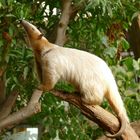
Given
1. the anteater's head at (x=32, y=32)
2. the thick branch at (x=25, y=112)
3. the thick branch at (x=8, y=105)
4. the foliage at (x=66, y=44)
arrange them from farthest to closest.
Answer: the thick branch at (x=8, y=105) < the thick branch at (x=25, y=112) < the foliage at (x=66, y=44) < the anteater's head at (x=32, y=32)

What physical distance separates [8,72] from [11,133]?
1.81 ft

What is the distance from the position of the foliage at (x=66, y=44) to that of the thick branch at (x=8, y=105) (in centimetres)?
4

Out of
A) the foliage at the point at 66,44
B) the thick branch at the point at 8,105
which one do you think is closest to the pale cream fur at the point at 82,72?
the foliage at the point at 66,44

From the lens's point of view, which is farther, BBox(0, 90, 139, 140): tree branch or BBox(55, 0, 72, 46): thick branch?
BBox(55, 0, 72, 46): thick branch

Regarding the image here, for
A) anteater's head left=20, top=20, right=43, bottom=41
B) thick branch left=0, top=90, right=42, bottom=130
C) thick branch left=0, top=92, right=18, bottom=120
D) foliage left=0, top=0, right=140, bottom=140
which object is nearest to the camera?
anteater's head left=20, top=20, right=43, bottom=41

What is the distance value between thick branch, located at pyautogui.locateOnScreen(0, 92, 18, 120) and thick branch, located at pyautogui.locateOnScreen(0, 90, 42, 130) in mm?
75

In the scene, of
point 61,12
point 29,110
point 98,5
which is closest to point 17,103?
point 29,110

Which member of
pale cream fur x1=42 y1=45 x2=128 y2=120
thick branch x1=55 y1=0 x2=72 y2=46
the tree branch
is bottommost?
the tree branch

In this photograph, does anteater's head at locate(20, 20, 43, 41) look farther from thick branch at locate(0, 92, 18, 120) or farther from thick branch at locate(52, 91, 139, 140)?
thick branch at locate(0, 92, 18, 120)

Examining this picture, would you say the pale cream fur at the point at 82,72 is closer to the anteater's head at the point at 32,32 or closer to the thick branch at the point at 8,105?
the anteater's head at the point at 32,32

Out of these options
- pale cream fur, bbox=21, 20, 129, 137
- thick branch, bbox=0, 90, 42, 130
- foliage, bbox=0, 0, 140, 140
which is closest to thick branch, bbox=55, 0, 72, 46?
foliage, bbox=0, 0, 140, 140

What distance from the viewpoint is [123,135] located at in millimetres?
1751

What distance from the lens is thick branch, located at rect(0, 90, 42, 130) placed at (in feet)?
6.49

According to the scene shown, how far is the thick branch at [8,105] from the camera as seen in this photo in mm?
2139
